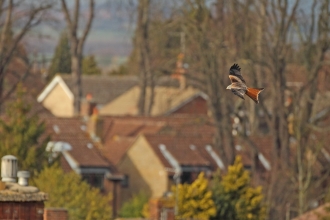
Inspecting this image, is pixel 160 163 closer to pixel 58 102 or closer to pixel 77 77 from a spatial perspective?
pixel 77 77

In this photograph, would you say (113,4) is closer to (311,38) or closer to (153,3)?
(153,3)

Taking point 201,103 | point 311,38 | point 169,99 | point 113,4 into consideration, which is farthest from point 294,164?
point 201,103

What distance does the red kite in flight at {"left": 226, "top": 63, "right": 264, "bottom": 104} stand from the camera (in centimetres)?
1723

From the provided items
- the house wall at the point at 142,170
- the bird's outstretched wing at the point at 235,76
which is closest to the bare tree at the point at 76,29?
the house wall at the point at 142,170

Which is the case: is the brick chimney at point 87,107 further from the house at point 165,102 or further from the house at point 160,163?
the house at point 160,163

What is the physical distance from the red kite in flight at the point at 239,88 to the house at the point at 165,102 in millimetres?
55645

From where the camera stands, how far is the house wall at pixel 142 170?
57125mm

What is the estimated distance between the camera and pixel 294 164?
51000 mm

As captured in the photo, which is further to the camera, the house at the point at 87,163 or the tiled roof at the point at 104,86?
the tiled roof at the point at 104,86

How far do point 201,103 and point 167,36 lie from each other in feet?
76.8

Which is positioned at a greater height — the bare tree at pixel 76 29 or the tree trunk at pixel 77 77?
the bare tree at pixel 76 29

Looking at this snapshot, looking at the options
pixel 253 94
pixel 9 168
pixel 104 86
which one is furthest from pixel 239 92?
pixel 104 86

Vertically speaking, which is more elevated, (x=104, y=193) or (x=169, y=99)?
(x=169, y=99)

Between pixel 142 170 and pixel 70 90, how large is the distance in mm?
32509
